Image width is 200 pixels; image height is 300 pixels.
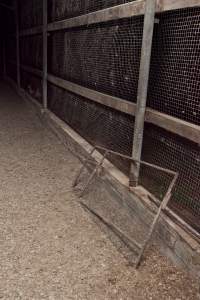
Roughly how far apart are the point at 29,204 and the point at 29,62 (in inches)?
224

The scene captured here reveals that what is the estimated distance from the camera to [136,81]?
287cm

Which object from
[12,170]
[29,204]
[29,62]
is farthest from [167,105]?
A: [29,62]

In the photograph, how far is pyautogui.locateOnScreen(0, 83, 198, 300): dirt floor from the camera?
81.7 inches

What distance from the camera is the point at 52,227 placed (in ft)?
9.16

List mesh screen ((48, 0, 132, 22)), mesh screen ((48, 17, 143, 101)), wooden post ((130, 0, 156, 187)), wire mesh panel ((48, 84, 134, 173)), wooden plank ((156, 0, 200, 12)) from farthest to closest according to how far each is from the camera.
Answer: mesh screen ((48, 0, 132, 22)) → wire mesh panel ((48, 84, 134, 173)) → mesh screen ((48, 17, 143, 101)) → wooden post ((130, 0, 156, 187)) → wooden plank ((156, 0, 200, 12))

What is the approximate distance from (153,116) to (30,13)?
617 cm

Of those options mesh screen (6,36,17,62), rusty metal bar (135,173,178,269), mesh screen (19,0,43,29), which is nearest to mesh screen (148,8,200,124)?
rusty metal bar (135,173,178,269)

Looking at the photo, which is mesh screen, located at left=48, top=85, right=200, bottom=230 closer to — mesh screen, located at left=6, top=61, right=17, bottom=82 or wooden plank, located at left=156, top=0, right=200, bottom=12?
wooden plank, located at left=156, top=0, right=200, bottom=12

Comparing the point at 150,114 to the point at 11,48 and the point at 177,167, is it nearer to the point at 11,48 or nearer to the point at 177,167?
the point at 177,167

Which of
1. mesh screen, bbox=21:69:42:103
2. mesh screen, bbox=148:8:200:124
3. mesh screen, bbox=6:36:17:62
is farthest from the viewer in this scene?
mesh screen, bbox=6:36:17:62

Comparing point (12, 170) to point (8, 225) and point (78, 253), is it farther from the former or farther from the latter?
point (78, 253)

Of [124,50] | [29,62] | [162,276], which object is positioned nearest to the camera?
[162,276]

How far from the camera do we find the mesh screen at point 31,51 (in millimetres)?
6980

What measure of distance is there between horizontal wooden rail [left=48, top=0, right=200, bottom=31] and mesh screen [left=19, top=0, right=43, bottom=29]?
82.9 inches
